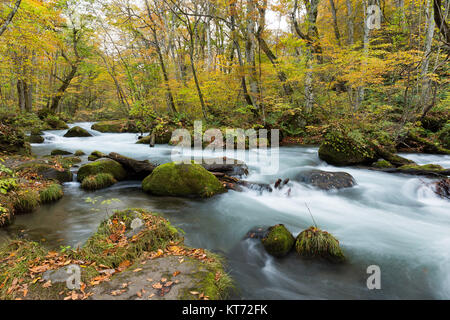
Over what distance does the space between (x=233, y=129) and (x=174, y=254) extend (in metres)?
9.66

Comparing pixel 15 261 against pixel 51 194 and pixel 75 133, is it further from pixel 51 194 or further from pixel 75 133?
pixel 75 133

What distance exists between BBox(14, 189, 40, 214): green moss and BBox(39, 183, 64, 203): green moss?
0.27 meters

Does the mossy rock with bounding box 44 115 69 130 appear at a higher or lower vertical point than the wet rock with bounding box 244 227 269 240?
higher

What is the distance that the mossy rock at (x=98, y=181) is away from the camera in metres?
6.31

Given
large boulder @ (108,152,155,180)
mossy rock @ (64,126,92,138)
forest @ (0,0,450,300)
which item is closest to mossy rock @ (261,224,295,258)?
forest @ (0,0,450,300)

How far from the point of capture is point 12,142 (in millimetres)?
8211

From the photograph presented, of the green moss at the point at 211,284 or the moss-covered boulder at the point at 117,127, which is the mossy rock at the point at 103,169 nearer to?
the green moss at the point at 211,284

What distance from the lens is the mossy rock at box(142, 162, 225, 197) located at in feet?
19.8

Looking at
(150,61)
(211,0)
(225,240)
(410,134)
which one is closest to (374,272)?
(225,240)

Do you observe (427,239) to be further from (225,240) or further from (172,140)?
(172,140)

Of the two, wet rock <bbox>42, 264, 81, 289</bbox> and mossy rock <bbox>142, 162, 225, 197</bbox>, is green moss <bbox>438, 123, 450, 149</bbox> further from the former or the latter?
wet rock <bbox>42, 264, 81, 289</bbox>

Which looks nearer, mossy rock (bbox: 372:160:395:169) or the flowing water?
the flowing water

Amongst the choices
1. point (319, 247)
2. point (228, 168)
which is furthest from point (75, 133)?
point (319, 247)

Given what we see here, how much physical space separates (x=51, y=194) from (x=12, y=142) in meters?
4.87
